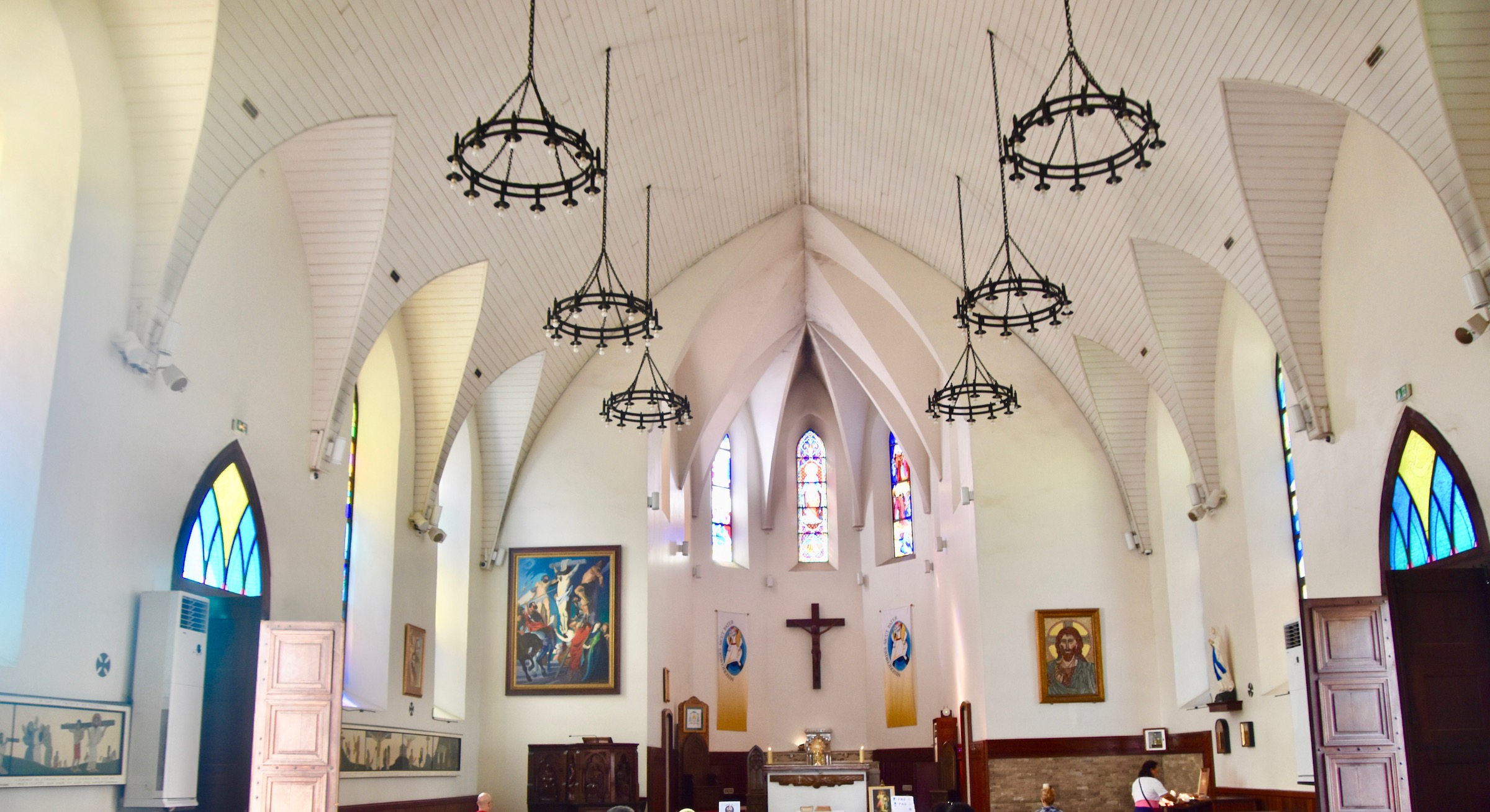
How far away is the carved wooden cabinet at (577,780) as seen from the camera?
1884 centimetres

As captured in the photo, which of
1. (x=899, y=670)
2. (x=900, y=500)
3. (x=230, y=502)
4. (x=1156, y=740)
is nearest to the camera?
(x=230, y=502)

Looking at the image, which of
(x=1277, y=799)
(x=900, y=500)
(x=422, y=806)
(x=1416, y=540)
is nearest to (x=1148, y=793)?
(x=1277, y=799)

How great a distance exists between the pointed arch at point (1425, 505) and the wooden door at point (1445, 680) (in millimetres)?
387

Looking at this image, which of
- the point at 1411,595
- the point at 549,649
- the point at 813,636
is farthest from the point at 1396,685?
the point at 813,636

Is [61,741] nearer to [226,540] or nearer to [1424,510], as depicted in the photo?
[226,540]

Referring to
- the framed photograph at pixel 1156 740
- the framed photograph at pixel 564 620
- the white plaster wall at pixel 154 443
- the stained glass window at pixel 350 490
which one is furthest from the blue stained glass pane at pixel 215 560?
the framed photograph at pixel 1156 740

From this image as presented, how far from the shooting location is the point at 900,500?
29.8m

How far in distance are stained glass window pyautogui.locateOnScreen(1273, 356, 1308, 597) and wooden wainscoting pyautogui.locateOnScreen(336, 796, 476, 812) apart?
40.0 ft

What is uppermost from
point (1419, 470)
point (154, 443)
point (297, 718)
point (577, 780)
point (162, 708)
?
point (154, 443)

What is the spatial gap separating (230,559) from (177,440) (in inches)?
67.3

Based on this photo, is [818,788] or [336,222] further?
[818,788]

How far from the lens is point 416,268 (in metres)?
15.6

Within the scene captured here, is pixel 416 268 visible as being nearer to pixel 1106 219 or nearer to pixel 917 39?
pixel 917 39

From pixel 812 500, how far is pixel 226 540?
20.1m
